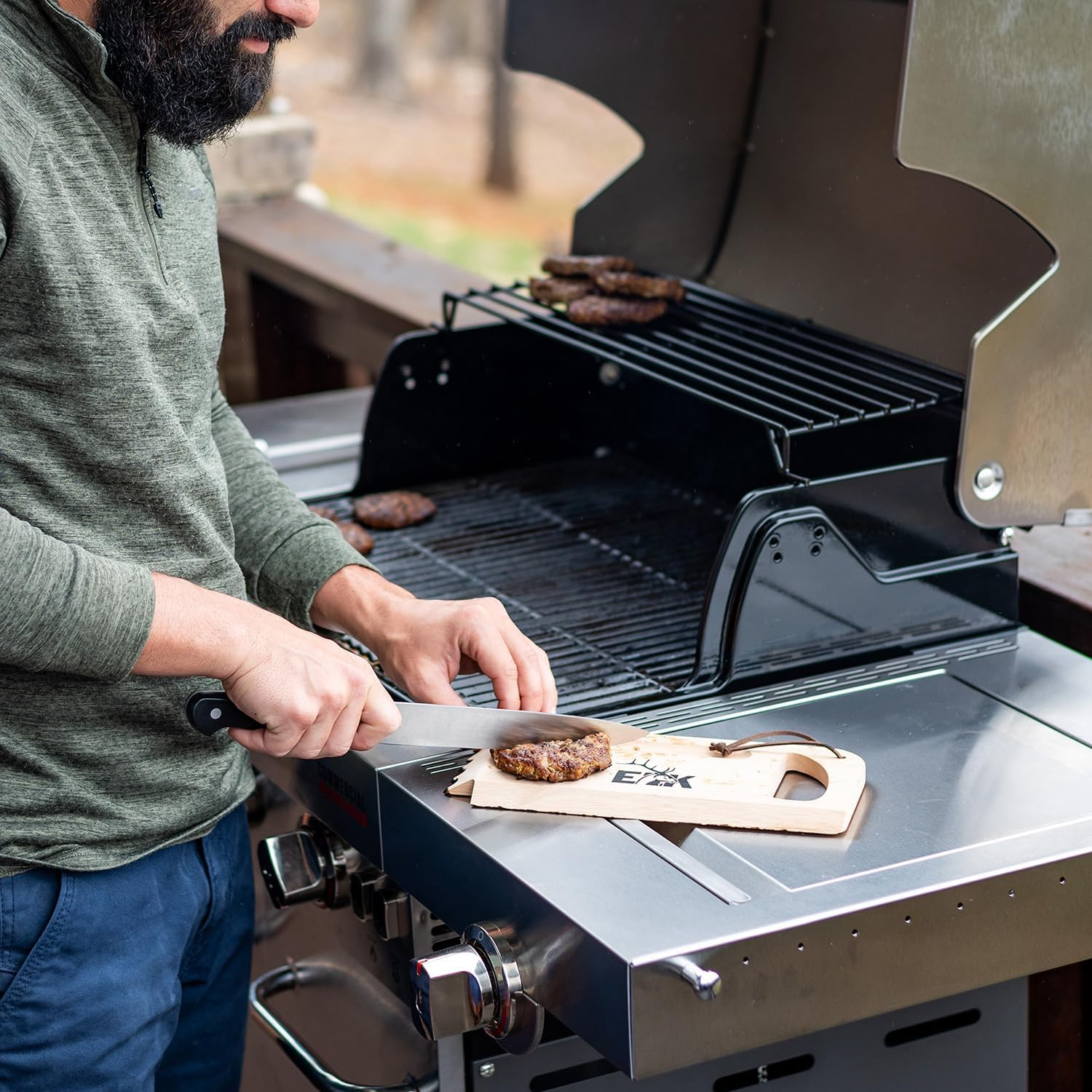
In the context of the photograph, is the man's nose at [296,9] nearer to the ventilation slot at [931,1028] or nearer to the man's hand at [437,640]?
the man's hand at [437,640]

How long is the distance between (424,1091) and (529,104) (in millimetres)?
11495

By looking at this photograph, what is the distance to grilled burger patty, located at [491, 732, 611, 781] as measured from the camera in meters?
1.32

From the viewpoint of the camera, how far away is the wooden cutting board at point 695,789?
1280mm

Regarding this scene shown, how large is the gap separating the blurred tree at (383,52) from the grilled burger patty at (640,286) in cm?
1200

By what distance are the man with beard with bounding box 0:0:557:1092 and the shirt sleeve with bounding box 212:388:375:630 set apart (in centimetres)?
6

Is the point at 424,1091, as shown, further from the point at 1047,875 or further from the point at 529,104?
the point at 529,104

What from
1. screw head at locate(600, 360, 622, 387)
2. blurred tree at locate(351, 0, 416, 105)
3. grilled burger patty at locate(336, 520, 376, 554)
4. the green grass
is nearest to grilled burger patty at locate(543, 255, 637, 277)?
screw head at locate(600, 360, 622, 387)

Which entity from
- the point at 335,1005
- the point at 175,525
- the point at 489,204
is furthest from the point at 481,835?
the point at 489,204

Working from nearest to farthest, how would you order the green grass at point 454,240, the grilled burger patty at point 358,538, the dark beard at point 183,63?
the dark beard at point 183,63 → the grilled burger patty at point 358,538 → the green grass at point 454,240

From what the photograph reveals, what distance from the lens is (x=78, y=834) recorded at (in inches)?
51.7

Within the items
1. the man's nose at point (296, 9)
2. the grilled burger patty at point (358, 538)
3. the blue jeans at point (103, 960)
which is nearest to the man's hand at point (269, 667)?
the blue jeans at point (103, 960)

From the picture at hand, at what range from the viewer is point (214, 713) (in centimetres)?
126

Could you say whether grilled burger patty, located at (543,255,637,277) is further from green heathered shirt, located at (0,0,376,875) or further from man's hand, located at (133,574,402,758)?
man's hand, located at (133,574,402,758)

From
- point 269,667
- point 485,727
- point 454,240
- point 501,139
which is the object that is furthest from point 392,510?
point 501,139
